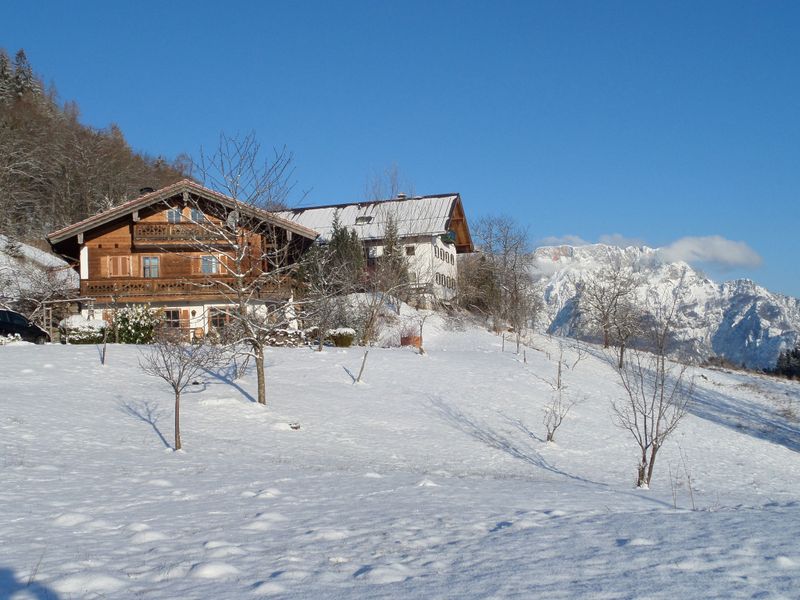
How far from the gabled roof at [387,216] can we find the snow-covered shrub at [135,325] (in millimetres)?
19738

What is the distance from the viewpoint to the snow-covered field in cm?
511

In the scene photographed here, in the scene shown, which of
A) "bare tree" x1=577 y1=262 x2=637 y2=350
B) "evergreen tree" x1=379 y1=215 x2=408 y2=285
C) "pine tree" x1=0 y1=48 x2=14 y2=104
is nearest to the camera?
"evergreen tree" x1=379 y1=215 x2=408 y2=285

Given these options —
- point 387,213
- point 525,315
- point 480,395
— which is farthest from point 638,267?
point 480,395

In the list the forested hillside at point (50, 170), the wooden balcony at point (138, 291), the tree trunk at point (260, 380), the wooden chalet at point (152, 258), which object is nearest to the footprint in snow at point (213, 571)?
the tree trunk at point (260, 380)

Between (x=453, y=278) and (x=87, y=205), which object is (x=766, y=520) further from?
(x=87, y=205)

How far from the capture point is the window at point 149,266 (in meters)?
35.3

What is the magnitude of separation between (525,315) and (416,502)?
136 ft

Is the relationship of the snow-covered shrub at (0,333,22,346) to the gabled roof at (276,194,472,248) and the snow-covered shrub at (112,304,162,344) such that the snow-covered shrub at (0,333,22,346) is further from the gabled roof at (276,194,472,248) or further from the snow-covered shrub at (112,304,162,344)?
the gabled roof at (276,194,472,248)

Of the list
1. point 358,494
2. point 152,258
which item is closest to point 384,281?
point 152,258

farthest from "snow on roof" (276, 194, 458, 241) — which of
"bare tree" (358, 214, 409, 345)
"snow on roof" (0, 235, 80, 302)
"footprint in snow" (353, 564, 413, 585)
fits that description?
"footprint in snow" (353, 564, 413, 585)

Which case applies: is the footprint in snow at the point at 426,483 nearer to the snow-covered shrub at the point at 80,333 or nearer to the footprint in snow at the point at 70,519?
the footprint in snow at the point at 70,519

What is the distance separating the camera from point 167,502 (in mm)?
8773

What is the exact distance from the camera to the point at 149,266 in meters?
35.4

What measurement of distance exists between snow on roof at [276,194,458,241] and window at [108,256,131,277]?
1445cm
